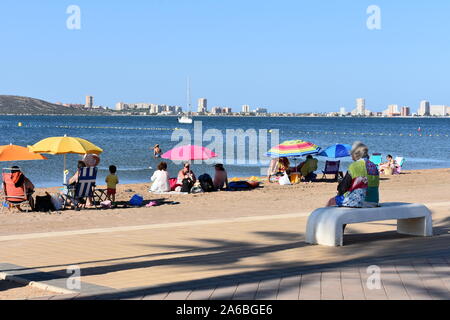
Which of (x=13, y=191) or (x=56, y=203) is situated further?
(x=56, y=203)

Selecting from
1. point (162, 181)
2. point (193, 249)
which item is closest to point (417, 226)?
point (193, 249)

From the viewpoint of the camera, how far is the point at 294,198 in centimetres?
1800

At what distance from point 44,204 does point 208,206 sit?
3.56m

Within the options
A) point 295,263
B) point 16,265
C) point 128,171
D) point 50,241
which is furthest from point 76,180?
point 128,171

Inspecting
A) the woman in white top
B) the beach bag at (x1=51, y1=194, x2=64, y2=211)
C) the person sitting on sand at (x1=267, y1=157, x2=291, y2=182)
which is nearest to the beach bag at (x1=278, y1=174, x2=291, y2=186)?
the person sitting on sand at (x1=267, y1=157, x2=291, y2=182)

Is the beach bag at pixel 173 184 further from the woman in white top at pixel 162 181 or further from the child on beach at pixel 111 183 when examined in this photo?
the child on beach at pixel 111 183

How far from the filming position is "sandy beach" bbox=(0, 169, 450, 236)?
13000 millimetres

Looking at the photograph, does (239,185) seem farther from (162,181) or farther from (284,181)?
(162,181)

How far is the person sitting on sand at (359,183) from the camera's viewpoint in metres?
9.55

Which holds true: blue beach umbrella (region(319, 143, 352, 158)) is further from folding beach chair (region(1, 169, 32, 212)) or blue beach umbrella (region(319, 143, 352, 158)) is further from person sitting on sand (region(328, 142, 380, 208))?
person sitting on sand (region(328, 142, 380, 208))

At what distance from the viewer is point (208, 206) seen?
52.6 feet

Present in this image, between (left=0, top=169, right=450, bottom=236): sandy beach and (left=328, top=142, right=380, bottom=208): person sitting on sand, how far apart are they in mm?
4460

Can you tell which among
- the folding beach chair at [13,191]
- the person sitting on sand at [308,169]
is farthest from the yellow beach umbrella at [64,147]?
the person sitting on sand at [308,169]
